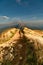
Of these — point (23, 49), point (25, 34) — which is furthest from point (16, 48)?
point (25, 34)

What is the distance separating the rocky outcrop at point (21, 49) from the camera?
8.06 metres

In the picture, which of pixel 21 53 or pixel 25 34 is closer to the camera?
pixel 21 53

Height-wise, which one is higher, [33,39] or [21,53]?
[33,39]

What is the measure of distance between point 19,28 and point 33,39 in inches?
40.3

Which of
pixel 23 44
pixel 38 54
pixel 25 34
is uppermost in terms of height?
pixel 25 34

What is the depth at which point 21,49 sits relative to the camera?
8.39m

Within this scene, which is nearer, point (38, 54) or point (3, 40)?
point (38, 54)

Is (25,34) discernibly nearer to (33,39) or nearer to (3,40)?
(33,39)

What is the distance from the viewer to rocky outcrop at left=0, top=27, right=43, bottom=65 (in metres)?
8.06

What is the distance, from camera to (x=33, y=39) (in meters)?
8.61

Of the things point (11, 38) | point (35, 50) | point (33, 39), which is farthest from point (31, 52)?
point (11, 38)

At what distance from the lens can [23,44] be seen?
8.52m

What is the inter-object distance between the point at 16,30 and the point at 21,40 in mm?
774

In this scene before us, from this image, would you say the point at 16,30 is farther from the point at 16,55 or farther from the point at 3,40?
the point at 16,55
